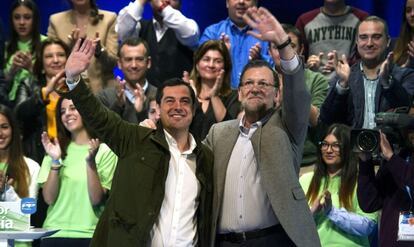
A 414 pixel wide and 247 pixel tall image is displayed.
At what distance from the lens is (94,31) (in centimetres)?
885

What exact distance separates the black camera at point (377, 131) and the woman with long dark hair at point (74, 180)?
1.99 meters

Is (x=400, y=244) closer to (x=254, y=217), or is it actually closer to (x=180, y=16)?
(x=254, y=217)

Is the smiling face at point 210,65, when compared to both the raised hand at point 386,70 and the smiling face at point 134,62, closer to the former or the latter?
the smiling face at point 134,62

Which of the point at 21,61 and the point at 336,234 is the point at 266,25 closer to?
the point at 336,234

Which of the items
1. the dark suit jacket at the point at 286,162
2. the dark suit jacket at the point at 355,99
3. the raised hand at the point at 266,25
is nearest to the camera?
the raised hand at the point at 266,25

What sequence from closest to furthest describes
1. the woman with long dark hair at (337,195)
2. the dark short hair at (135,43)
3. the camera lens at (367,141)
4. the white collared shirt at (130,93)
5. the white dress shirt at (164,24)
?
the camera lens at (367,141)
the woman with long dark hair at (337,195)
the white collared shirt at (130,93)
the dark short hair at (135,43)
the white dress shirt at (164,24)

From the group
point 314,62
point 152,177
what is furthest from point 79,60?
point 314,62

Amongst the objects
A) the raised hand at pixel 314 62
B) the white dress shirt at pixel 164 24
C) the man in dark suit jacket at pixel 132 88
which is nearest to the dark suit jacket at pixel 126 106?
the man in dark suit jacket at pixel 132 88

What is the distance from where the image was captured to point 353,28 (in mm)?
8602

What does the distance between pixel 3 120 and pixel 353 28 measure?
2.88 meters

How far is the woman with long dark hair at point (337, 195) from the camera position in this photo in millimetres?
6961

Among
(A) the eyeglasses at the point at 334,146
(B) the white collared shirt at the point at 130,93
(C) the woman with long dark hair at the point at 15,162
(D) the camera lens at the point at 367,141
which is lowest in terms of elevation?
(C) the woman with long dark hair at the point at 15,162

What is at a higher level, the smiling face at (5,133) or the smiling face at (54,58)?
the smiling face at (54,58)

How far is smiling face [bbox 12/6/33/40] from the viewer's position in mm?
8656
